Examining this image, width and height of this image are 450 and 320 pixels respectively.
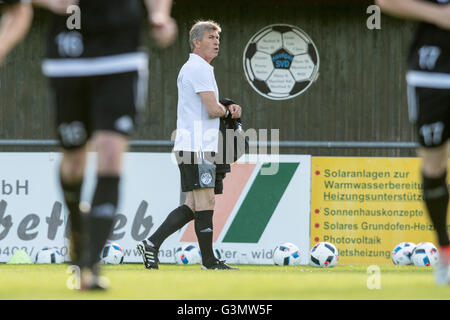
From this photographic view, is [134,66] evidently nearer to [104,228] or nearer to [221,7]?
[104,228]

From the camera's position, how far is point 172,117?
1619 cm

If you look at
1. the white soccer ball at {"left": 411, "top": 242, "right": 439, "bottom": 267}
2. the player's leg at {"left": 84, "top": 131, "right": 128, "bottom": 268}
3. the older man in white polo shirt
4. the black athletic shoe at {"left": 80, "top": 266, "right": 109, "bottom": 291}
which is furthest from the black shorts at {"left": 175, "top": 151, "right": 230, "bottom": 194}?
the black athletic shoe at {"left": 80, "top": 266, "right": 109, "bottom": 291}

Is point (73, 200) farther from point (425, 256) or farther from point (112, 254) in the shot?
point (425, 256)

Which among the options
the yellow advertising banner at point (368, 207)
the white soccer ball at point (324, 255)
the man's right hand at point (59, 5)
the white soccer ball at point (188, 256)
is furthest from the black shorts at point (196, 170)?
the man's right hand at point (59, 5)

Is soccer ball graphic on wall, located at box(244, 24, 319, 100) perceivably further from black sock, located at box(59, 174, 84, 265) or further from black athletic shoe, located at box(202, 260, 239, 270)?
black sock, located at box(59, 174, 84, 265)

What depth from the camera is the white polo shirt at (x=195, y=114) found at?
29.6 ft

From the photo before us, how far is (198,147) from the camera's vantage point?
29.6 ft

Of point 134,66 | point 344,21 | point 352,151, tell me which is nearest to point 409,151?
point 352,151

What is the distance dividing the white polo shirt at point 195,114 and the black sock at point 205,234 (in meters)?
0.62

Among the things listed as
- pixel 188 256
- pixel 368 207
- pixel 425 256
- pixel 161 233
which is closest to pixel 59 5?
pixel 161 233

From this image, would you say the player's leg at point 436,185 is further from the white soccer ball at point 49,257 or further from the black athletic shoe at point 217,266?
the white soccer ball at point 49,257

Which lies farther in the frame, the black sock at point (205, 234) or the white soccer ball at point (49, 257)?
the white soccer ball at point (49, 257)

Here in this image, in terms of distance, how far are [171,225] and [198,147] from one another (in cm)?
80

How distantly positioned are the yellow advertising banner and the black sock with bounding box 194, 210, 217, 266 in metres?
3.46
